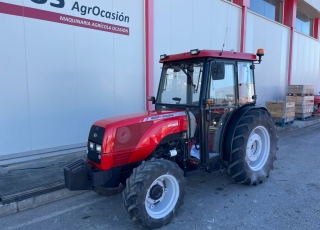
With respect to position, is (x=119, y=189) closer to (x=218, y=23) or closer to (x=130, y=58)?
(x=130, y=58)

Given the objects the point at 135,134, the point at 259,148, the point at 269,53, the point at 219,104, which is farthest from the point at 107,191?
the point at 269,53

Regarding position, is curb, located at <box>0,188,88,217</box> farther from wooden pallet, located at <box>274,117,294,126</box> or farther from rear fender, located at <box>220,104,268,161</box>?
wooden pallet, located at <box>274,117,294,126</box>

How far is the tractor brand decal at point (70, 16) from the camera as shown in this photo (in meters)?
4.92

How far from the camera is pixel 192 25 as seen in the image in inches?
323

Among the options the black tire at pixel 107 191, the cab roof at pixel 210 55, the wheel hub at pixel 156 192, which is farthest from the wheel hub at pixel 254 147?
the black tire at pixel 107 191

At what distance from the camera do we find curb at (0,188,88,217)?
348 centimetres

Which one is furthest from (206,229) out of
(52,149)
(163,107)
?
(52,149)

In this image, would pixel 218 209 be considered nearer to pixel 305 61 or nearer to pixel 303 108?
pixel 303 108

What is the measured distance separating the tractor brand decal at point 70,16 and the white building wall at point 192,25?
1.16 metres

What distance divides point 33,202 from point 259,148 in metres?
3.80

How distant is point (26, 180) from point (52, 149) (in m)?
1.41

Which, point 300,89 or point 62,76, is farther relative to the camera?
point 300,89

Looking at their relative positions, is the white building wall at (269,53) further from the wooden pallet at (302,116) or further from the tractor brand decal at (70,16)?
the tractor brand decal at (70,16)

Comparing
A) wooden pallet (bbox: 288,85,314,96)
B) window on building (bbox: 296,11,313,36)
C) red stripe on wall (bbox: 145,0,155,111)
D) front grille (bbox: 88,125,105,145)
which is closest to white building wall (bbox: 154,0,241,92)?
red stripe on wall (bbox: 145,0,155,111)
